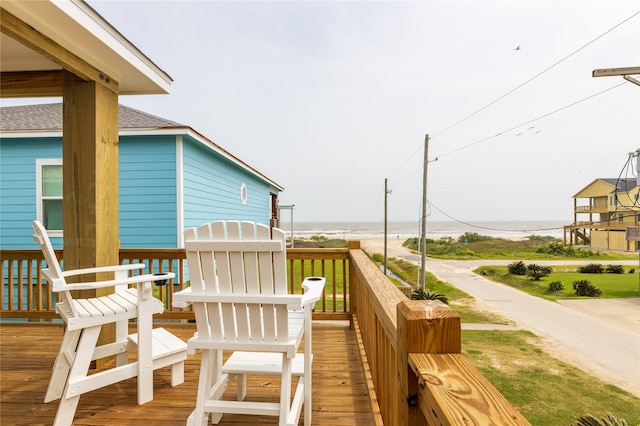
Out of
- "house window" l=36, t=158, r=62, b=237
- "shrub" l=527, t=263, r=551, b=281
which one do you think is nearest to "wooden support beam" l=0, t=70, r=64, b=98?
"house window" l=36, t=158, r=62, b=237

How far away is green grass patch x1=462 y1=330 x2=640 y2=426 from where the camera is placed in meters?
5.35

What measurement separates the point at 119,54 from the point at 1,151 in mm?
5317

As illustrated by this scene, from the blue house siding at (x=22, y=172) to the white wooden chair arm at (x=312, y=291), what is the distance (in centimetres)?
612

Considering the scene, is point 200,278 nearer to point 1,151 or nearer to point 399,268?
point 1,151

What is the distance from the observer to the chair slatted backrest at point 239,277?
169 cm

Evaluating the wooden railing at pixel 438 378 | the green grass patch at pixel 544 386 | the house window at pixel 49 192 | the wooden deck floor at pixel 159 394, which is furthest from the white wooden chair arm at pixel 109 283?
the green grass patch at pixel 544 386

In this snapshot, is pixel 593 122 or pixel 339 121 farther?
pixel 339 121

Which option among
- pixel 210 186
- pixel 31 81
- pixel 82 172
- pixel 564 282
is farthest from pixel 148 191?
pixel 564 282

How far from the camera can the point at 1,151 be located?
5980mm

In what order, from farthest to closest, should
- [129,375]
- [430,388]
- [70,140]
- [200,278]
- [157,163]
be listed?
[157,163], [70,140], [129,375], [200,278], [430,388]

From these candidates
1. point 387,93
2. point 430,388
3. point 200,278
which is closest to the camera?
point 430,388

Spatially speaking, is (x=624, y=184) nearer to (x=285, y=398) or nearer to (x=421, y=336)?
(x=285, y=398)

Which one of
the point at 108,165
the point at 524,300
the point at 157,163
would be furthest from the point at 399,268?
the point at 108,165

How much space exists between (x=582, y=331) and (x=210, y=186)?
10.8m
